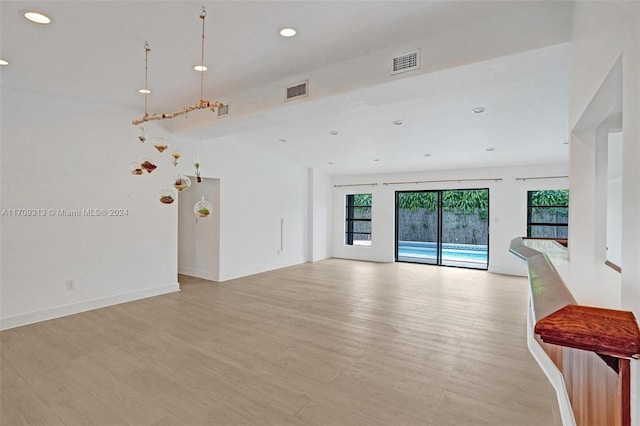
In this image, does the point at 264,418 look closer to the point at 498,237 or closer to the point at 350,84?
the point at 350,84

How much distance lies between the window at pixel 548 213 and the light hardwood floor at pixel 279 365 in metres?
2.97

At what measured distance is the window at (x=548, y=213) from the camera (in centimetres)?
729

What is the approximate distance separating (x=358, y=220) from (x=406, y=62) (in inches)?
286

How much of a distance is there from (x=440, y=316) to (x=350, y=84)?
322cm

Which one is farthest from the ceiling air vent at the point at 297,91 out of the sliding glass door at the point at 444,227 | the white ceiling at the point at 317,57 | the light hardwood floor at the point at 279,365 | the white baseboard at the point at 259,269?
the sliding glass door at the point at 444,227

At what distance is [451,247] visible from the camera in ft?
28.6

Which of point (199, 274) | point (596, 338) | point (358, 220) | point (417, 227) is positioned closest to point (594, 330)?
point (596, 338)

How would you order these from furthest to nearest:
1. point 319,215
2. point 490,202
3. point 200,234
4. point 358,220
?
point 358,220
point 319,215
point 490,202
point 200,234

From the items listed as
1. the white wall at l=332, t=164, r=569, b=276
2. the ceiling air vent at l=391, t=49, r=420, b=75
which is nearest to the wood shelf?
the ceiling air vent at l=391, t=49, r=420, b=75

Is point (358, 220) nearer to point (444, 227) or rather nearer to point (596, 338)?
point (444, 227)

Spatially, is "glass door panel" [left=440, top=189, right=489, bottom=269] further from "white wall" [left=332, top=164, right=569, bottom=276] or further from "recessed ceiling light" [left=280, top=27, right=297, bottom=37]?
"recessed ceiling light" [left=280, top=27, right=297, bottom=37]

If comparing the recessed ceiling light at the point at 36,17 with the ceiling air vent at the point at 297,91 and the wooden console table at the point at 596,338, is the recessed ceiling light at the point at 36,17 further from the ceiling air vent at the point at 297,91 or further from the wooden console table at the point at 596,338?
the wooden console table at the point at 596,338

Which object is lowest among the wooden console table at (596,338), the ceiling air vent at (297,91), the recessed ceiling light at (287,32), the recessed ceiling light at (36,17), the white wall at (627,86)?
the wooden console table at (596,338)

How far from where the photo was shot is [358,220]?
1008 cm
